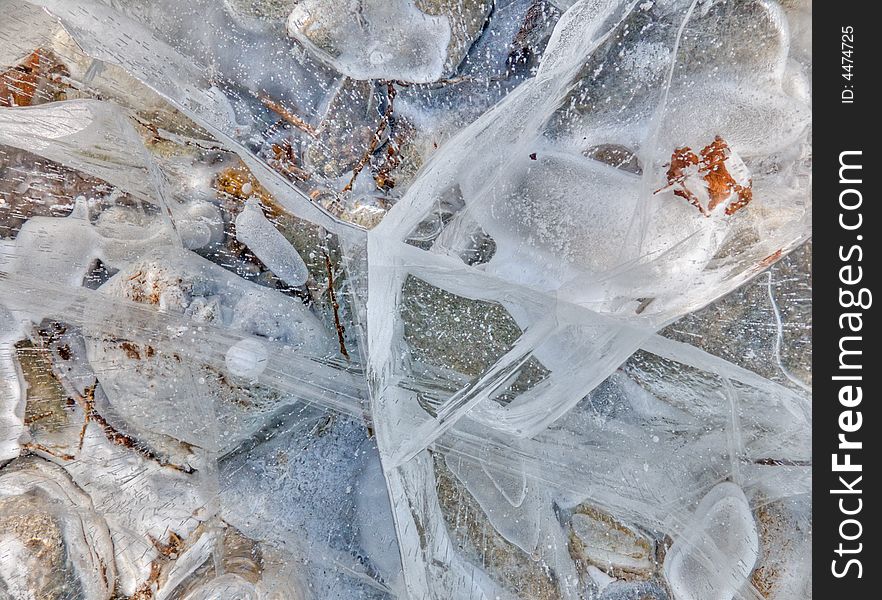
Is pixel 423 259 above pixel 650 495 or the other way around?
above

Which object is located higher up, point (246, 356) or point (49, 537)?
point (246, 356)

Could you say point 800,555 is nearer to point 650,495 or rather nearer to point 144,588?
point 650,495

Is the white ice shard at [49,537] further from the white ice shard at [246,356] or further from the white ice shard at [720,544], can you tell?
the white ice shard at [720,544]

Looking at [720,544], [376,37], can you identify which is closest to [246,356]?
[376,37]

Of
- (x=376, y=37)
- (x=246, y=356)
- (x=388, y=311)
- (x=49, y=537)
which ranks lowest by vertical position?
(x=49, y=537)
